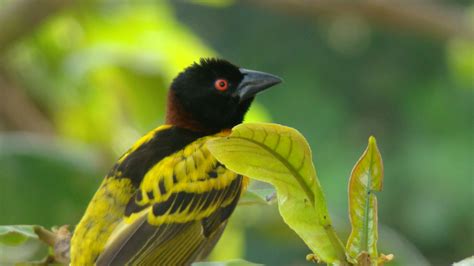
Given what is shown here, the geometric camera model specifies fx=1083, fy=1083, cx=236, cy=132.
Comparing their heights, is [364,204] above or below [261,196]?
above

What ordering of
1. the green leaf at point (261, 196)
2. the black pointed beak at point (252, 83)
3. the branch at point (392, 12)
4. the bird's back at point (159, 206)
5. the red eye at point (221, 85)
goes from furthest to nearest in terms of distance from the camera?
the branch at point (392, 12), the red eye at point (221, 85), the black pointed beak at point (252, 83), the bird's back at point (159, 206), the green leaf at point (261, 196)

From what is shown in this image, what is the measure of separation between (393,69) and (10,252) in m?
15.0

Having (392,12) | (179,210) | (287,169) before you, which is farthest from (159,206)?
(392,12)

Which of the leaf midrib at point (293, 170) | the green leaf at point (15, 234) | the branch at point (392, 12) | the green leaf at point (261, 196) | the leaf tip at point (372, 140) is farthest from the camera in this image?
the branch at point (392, 12)

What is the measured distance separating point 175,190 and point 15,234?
0.82 m

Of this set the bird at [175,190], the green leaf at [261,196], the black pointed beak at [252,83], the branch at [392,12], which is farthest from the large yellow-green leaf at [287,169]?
the branch at [392,12]

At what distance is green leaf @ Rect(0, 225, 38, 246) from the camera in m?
2.08

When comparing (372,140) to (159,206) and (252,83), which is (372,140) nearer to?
(159,206)

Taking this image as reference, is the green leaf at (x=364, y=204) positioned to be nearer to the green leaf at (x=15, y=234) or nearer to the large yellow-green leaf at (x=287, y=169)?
the large yellow-green leaf at (x=287, y=169)

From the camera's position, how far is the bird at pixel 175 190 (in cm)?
271

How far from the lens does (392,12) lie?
438cm

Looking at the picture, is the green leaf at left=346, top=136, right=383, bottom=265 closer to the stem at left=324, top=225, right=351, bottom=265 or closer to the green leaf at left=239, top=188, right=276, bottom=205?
the stem at left=324, top=225, right=351, bottom=265

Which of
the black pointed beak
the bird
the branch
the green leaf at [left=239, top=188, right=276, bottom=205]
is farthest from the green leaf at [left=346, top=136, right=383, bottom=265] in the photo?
the branch

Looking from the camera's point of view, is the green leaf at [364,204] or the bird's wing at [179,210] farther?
the bird's wing at [179,210]
